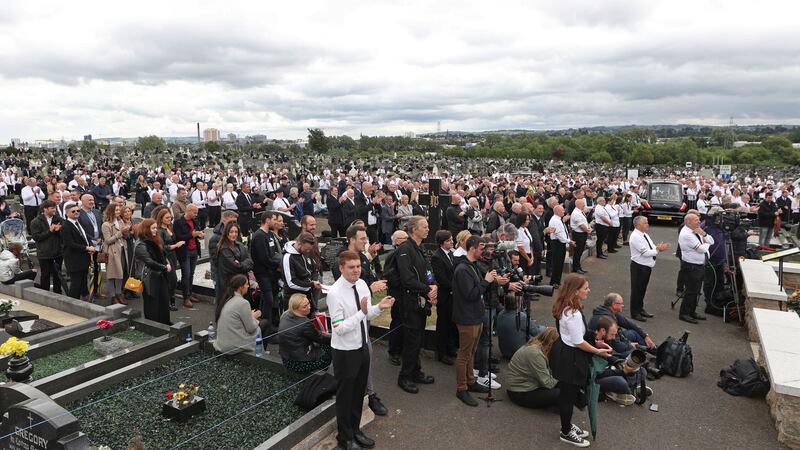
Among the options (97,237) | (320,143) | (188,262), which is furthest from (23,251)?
(320,143)

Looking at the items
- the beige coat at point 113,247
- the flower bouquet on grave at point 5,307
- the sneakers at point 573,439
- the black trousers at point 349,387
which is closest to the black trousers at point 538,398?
the sneakers at point 573,439

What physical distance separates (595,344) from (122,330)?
6.97 meters

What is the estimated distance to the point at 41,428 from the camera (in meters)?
3.91

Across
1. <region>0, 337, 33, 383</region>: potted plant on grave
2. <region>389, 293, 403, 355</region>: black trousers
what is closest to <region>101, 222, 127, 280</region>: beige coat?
<region>0, 337, 33, 383</region>: potted plant on grave

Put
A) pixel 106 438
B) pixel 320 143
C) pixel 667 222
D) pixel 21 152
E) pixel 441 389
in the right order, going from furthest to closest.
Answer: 1. pixel 320 143
2. pixel 21 152
3. pixel 667 222
4. pixel 441 389
5. pixel 106 438

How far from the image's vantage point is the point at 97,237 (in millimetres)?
9812

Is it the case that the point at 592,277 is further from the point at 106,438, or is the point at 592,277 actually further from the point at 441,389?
the point at 106,438

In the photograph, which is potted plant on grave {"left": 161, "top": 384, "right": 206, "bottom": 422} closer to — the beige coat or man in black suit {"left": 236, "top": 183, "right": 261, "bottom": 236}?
the beige coat

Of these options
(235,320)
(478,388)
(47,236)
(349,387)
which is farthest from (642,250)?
(47,236)

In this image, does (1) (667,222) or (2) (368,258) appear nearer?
(2) (368,258)

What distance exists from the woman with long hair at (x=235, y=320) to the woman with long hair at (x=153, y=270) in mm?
1780

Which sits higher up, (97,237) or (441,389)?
(97,237)

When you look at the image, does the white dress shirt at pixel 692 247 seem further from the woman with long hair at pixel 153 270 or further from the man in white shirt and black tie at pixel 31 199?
the man in white shirt and black tie at pixel 31 199

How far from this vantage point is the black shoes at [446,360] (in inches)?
291
